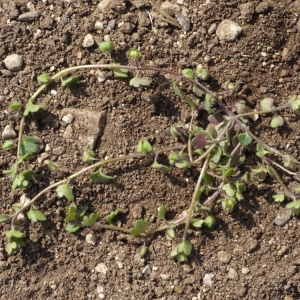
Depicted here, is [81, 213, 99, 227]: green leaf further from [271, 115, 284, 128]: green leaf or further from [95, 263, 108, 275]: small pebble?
[271, 115, 284, 128]: green leaf

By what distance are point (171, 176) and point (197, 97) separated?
0.37m

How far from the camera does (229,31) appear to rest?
2605mm

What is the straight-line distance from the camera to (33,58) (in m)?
2.67

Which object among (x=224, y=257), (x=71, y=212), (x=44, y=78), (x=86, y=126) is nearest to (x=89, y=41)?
(x=44, y=78)

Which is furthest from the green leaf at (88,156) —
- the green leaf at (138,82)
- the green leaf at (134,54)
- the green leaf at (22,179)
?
the green leaf at (134,54)

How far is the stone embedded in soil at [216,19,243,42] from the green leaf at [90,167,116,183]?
0.79 meters

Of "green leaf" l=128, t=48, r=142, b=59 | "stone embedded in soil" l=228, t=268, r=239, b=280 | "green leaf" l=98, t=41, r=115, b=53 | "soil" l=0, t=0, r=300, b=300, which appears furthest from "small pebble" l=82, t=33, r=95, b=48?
"stone embedded in soil" l=228, t=268, r=239, b=280

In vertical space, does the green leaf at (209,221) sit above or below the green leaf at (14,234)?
above

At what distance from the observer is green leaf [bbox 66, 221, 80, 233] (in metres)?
2.54

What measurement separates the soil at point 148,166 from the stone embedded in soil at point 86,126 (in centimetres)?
2

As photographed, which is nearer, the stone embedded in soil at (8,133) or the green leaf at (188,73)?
the green leaf at (188,73)

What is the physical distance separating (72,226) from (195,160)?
601 millimetres

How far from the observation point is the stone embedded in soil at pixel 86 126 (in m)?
2.61

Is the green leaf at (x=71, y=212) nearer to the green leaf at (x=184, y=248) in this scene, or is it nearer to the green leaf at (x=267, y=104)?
the green leaf at (x=184, y=248)
